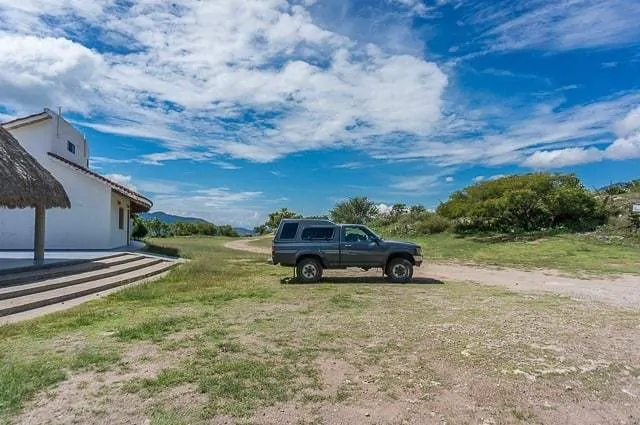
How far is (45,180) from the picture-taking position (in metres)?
14.2

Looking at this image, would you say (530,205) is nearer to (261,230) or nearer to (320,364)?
(320,364)

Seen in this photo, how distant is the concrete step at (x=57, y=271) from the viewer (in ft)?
34.6

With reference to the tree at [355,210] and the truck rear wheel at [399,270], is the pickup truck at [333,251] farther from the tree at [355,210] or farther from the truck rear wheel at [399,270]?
the tree at [355,210]

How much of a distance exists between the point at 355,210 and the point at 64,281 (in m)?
49.5

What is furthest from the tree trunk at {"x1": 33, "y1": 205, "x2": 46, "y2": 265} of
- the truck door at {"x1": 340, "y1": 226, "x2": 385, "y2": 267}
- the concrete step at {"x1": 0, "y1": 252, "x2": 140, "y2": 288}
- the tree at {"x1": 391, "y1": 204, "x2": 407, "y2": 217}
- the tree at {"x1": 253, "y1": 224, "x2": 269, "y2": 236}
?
the tree at {"x1": 253, "y1": 224, "x2": 269, "y2": 236}

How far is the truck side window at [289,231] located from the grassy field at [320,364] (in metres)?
4.71

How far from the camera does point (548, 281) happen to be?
14.8m

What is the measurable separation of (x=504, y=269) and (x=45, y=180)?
16862 millimetres

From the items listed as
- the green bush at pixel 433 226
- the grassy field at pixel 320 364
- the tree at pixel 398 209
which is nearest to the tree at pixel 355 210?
the tree at pixel 398 209

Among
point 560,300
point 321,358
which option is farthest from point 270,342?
point 560,300

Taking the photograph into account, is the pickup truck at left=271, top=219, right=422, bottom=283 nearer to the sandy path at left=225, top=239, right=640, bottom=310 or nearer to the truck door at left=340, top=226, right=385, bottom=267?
the truck door at left=340, top=226, right=385, bottom=267

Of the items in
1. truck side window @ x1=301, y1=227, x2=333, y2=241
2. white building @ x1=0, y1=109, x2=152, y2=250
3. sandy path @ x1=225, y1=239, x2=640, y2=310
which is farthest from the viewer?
white building @ x1=0, y1=109, x2=152, y2=250

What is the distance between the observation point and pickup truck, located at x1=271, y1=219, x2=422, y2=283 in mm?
14148

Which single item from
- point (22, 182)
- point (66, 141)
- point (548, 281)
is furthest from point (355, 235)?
point (66, 141)
